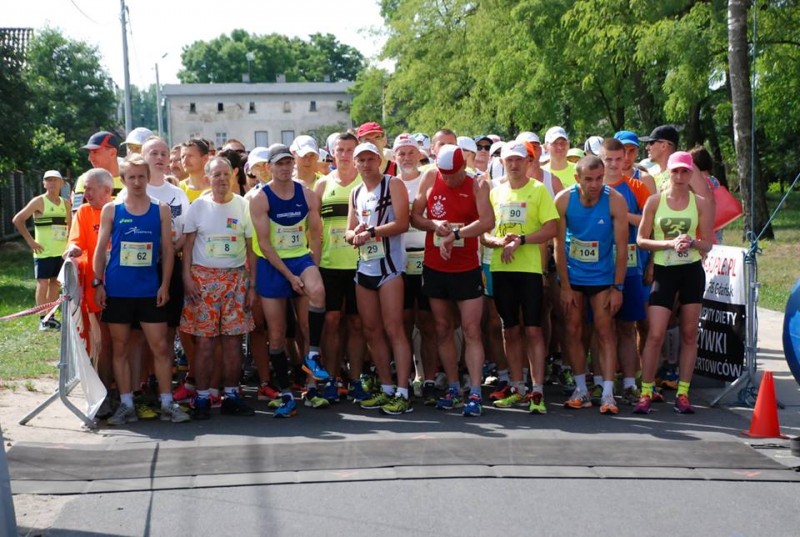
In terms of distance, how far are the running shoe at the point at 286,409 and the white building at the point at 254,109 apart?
106106mm

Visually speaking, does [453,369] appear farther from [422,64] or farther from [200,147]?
[422,64]

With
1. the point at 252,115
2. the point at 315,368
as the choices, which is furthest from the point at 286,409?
the point at 252,115

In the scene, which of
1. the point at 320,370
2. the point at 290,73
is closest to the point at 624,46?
the point at 320,370

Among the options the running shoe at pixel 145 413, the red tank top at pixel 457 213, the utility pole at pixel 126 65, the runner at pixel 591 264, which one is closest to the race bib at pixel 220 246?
the running shoe at pixel 145 413

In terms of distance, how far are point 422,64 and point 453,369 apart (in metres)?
35.0

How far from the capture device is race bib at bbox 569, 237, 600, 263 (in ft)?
28.7

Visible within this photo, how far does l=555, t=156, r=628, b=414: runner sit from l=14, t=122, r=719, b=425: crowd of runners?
0.01 meters

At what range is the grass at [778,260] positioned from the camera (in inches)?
628

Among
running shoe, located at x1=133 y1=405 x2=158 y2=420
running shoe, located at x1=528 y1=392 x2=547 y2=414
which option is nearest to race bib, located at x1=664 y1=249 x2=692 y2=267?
running shoe, located at x1=528 y1=392 x2=547 y2=414

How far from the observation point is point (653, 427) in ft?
26.5

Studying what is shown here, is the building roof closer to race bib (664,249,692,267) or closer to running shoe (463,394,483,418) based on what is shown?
race bib (664,249,692,267)

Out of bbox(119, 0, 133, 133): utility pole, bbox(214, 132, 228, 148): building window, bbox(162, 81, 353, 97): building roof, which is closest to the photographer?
bbox(119, 0, 133, 133): utility pole

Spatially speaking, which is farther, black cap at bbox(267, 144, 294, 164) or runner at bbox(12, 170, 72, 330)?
runner at bbox(12, 170, 72, 330)

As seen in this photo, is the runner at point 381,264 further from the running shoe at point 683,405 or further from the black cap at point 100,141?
the black cap at point 100,141
